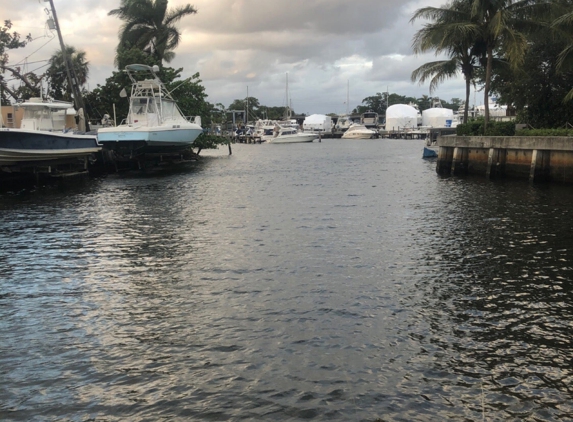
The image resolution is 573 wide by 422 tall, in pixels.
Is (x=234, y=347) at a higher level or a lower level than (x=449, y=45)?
lower

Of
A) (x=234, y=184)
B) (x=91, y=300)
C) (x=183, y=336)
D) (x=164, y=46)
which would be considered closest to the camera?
(x=183, y=336)

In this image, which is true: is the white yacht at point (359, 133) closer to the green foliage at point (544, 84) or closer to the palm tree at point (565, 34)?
the green foliage at point (544, 84)

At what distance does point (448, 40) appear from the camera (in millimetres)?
34281

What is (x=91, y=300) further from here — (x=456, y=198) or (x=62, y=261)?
(x=456, y=198)

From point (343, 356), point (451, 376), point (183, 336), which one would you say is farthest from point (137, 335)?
point (451, 376)

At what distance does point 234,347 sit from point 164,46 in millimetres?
48752

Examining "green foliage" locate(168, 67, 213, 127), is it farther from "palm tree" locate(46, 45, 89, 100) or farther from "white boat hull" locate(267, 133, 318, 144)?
"white boat hull" locate(267, 133, 318, 144)

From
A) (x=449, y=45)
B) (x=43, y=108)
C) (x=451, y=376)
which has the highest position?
(x=449, y=45)

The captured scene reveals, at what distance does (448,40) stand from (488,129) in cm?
637

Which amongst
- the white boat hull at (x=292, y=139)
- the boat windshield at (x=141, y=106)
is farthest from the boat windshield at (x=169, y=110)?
the white boat hull at (x=292, y=139)

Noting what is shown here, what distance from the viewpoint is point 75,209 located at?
69.0 feet

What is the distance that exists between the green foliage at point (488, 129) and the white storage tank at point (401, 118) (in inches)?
4158

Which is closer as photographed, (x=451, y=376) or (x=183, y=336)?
(x=451, y=376)

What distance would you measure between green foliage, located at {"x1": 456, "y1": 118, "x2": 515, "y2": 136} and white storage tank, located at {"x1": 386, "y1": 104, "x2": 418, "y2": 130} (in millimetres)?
105625
